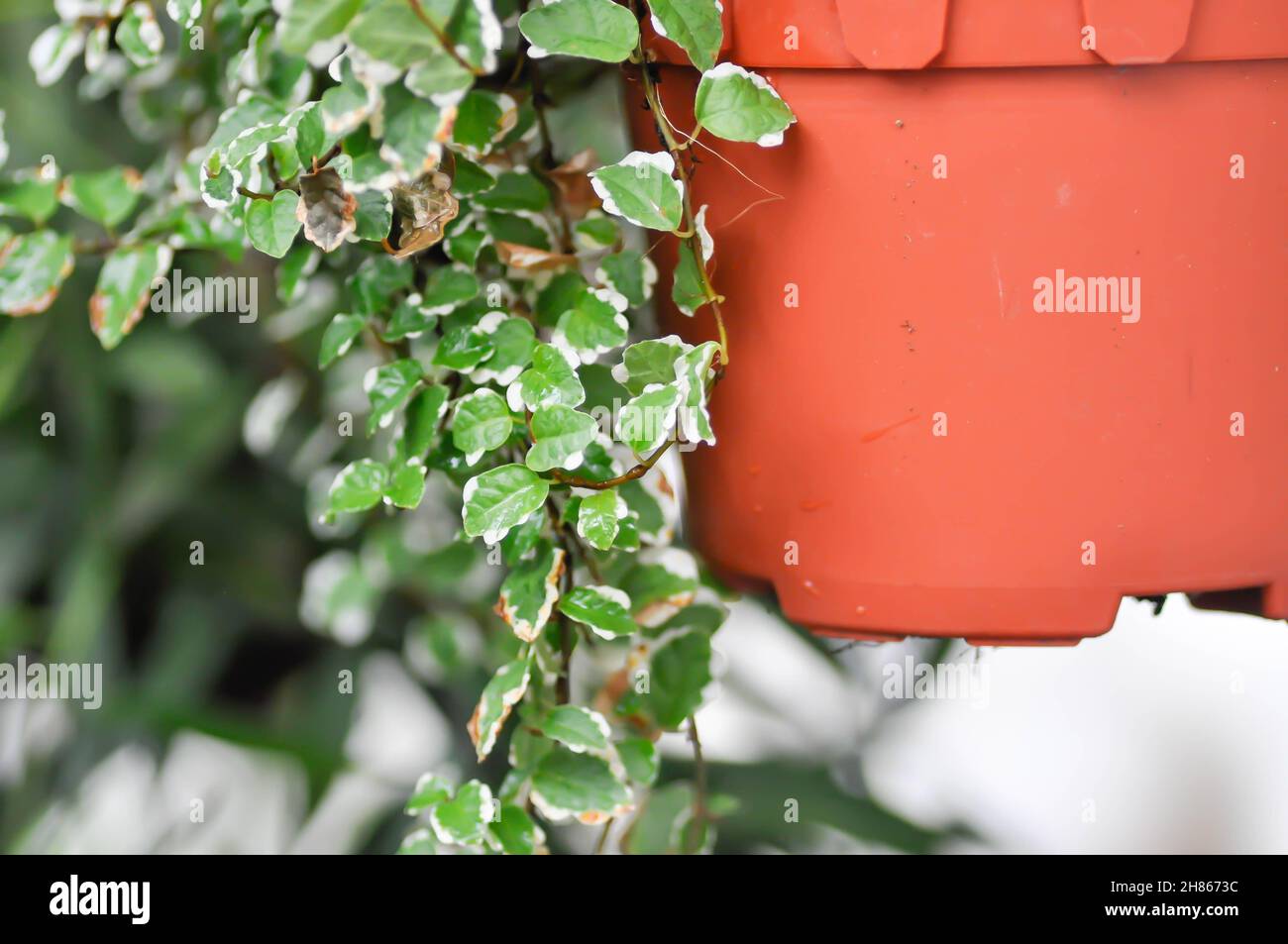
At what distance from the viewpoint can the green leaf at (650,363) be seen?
2.19 ft

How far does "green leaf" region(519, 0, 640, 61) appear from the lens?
1.96 feet

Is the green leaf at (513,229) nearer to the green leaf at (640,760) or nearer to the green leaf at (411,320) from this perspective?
the green leaf at (411,320)

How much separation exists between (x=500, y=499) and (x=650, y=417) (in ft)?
0.29

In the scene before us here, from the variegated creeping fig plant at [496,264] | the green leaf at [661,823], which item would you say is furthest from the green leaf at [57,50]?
the green leaf at [661,823]

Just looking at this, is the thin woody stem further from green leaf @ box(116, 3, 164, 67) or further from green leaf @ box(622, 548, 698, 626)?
green leaf @ box(116, 3, 164, 67)

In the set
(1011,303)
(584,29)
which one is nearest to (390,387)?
(584,29)

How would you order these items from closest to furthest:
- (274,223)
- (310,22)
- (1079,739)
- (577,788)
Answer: (310,22) < (274,223) < (577,788) < (1079,739)

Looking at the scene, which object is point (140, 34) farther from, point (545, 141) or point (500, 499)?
point (500, 499)

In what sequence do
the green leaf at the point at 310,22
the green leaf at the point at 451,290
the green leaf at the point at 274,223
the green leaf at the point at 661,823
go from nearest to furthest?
the green leaf at the point at 310,22 → the green leaf at the point at 274,223 → the green leaf at the point at 451,290 → the green leaf at the point at 661,823

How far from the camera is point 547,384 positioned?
649mm

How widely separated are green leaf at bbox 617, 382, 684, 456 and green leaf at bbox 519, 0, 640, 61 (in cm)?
→ 16

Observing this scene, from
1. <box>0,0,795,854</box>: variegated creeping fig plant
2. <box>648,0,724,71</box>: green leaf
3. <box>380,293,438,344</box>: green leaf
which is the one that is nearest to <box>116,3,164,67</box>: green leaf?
<box>0,0,795,854</box>: variegated creeping fig plant

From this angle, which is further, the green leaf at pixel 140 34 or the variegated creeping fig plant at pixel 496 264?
the green leaf at pixel 140 34
